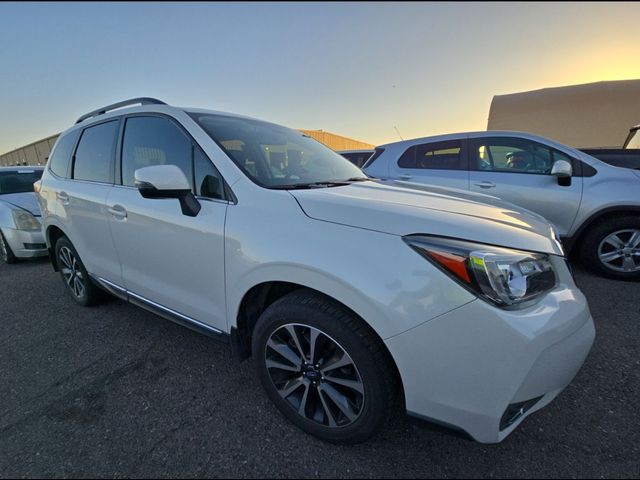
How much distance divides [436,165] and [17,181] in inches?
276

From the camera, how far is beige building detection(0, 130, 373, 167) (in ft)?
63.0

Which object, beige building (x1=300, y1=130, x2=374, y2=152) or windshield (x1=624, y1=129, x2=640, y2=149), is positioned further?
beige building (x1=300, y1=130, x2=374, y2=152)

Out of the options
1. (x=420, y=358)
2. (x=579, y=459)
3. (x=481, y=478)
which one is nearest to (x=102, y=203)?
(x=420, y=358)

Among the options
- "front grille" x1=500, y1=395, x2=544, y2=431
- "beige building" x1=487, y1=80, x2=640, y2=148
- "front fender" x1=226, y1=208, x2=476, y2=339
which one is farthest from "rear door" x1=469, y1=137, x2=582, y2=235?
"beige building" x1=487, y1=80, x2=640, y2=148

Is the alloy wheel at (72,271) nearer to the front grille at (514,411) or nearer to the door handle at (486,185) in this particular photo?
the front grille at (514,411)

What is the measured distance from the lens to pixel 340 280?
135cm

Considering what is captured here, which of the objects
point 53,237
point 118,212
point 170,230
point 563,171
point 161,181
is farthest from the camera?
point 563,171

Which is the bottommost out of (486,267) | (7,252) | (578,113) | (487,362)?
(7,252)

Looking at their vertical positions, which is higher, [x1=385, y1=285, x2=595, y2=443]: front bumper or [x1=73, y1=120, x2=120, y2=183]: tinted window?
[x1=73, y1=120, x2=120, y2=183]: tinted window

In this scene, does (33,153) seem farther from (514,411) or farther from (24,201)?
(514,411)

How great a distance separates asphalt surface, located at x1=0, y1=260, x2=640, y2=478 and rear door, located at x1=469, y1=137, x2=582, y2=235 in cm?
157

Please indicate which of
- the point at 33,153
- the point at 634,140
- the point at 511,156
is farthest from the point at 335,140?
the point at 33,153

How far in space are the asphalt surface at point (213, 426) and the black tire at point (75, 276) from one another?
554mm

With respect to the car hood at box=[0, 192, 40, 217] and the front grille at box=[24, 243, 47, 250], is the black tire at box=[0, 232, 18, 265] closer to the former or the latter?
the front grille at box=[24, 243, 47, 250]
